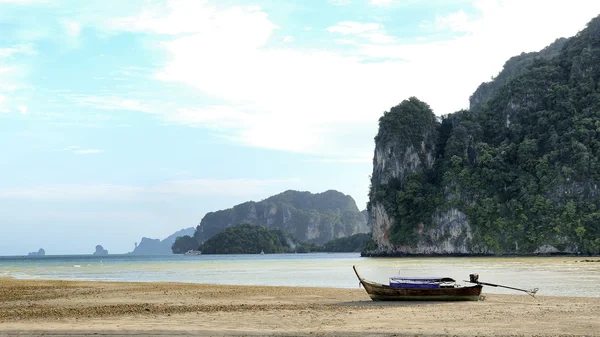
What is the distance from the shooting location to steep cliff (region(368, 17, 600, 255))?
9256 cm

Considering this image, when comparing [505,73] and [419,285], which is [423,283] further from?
[505,73]

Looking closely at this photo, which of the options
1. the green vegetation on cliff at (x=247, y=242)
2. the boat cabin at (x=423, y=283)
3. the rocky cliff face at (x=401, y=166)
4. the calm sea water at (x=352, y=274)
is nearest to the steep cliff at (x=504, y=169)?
the rocky cliff face at (x=401, y=166)

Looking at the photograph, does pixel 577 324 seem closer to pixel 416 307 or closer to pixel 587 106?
pixel 416 307

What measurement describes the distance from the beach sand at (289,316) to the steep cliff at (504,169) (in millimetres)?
74440

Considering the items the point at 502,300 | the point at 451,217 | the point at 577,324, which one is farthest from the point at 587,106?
→ the point at 577,324

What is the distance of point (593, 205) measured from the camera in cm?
8962

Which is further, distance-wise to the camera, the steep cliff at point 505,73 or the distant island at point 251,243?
the distant island at point 251,243

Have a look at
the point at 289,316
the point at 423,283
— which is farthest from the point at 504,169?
the point at 289,316

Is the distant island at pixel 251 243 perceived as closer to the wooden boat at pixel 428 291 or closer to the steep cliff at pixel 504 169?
the steep cliff at pixel 504 169

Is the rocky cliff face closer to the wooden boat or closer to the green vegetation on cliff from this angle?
the green vegetation on cliff

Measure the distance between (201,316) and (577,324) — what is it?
29.2 ft

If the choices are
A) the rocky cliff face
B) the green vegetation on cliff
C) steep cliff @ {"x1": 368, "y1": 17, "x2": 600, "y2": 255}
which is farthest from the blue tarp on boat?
the green vegetation on cliff

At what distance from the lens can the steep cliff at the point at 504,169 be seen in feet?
304

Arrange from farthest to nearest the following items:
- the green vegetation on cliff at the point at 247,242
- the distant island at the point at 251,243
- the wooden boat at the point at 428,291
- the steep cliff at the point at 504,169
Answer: the distant island at the point at 251,243 < the green vegetation on cliff at the point at 247,242 < the steep cliff at the point at 504,169 < the wooden boat at the point at 428,291
